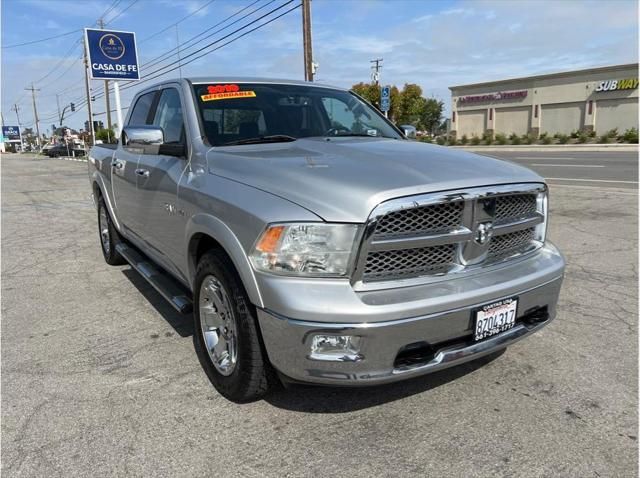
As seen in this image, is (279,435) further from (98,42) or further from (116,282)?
(98,42)

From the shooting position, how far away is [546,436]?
2598mm

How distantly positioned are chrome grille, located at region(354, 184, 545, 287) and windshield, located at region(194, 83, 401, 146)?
56.2 inches

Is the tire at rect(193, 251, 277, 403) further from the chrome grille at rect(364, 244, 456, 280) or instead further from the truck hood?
the chrome grille at rect(364, 244, 456, 280)

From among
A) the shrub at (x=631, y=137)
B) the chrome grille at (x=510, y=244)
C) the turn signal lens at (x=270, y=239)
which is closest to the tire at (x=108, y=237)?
the turn signal lens at (x=270, y=239)

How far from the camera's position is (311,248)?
2352 mm

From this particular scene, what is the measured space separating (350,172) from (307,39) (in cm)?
1992

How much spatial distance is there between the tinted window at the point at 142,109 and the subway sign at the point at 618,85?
45753mm

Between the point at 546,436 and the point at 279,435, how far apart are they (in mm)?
1338

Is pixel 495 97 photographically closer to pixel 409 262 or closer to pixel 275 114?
pixel 275 114

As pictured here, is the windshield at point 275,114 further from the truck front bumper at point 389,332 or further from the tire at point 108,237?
the tire at point 108,237

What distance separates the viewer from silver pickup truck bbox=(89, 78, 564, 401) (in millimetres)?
2328

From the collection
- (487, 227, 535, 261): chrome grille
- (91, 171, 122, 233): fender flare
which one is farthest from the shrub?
(487, 227, 535, 261): chrome grille

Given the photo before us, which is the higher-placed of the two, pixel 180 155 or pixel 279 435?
pixel 180 155

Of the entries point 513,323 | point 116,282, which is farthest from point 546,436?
point 116,282
